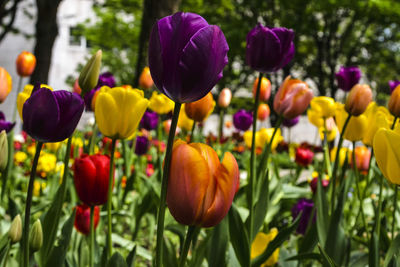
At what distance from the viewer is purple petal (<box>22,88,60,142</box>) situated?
67 centimetres

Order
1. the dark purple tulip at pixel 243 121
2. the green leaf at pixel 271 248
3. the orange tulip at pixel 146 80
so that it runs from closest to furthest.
→ the green leaf at pixel 271 248 → the orange tulip at pixel 146 80 → the dark purple tulip at pixel 243 121

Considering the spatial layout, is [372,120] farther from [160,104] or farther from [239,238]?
[160,104]

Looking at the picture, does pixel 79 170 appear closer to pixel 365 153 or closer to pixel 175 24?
pixel 175 24

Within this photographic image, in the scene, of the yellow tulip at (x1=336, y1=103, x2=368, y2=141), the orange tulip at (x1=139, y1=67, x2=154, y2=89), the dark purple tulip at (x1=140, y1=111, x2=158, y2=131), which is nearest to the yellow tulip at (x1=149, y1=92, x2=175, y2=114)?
the orange tulip at (x1=139, y1=67, x2=154, y2=89)

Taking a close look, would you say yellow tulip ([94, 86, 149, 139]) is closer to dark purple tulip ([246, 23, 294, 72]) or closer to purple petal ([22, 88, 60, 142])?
purple petal ([22, 88, 60, 142])

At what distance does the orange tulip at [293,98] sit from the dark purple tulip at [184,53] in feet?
2.43

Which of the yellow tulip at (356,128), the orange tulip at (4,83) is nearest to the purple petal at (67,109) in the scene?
the orange tulip at (4,83)

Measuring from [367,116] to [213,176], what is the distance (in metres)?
0.86

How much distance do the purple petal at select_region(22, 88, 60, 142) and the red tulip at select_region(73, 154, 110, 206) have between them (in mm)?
243

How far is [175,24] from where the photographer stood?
55 cm

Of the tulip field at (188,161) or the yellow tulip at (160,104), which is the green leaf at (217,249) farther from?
the yellow tulip at (160,104)

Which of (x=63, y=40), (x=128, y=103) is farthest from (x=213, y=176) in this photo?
(x=63, y=40)

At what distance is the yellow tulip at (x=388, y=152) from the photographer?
695mm

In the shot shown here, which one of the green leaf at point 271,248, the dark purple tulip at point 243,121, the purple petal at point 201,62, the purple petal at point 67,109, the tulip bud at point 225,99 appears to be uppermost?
the purple petal at point 201,62
